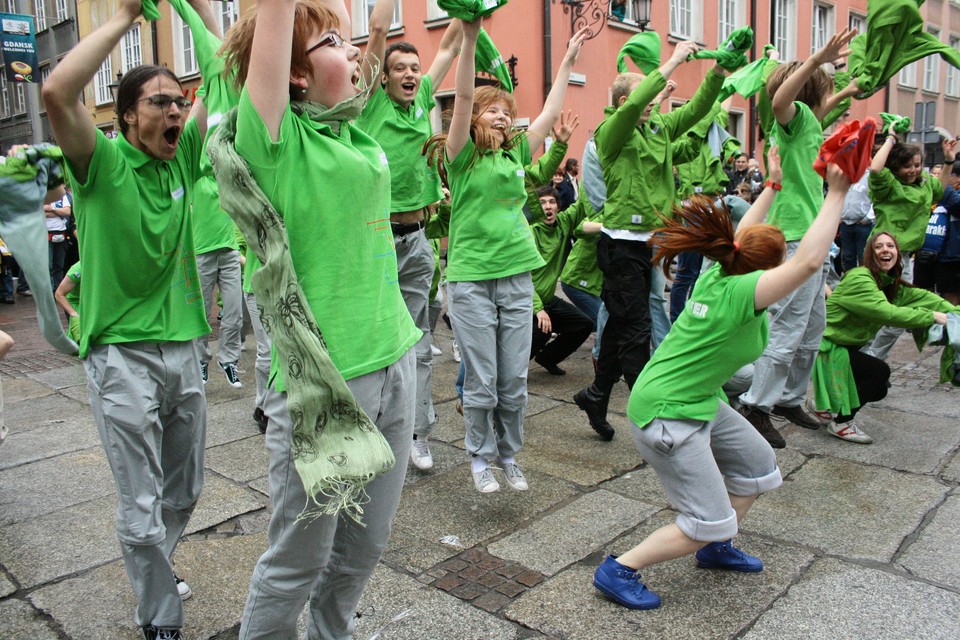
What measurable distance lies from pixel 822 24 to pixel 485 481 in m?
24.0

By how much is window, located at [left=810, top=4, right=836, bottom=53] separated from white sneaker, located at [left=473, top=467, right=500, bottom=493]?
2304 cm

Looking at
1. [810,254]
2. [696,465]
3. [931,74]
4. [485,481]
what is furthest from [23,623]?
[931,74]

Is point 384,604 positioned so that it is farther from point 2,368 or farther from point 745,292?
point 2,368

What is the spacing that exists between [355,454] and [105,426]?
110cm

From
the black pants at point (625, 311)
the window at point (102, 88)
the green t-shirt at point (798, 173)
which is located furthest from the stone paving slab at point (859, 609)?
the window at point (102, 88)

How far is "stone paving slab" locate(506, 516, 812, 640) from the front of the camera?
2.70 meters

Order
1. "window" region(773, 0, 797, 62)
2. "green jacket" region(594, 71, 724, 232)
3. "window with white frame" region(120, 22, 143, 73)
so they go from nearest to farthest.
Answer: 1. "green jacket" region(594, 71, 724, 232)
2. "window" region(773, 0, 797, 62)
3. "window with white frame" region(120, 22, 143, 73)

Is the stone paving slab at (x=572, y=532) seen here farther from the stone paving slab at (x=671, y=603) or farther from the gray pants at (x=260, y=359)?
the gray pants at (x=260, y=359)

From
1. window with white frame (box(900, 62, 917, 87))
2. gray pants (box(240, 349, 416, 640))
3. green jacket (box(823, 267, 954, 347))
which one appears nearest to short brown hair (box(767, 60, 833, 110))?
green jacket (box(823, 267, 954, 347))

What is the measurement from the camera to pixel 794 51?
22312mm

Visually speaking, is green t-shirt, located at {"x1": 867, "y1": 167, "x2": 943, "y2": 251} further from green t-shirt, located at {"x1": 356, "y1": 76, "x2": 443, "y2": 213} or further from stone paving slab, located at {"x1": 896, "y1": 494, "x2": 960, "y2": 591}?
green t-shirt, located at {"x1": 356, "y1": 76, "x2": 443, "y2": 213}

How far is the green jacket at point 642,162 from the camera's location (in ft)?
15.0

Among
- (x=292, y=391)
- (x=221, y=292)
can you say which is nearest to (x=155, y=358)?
(x=292, y=391)

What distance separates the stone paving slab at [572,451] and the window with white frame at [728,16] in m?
17.5
